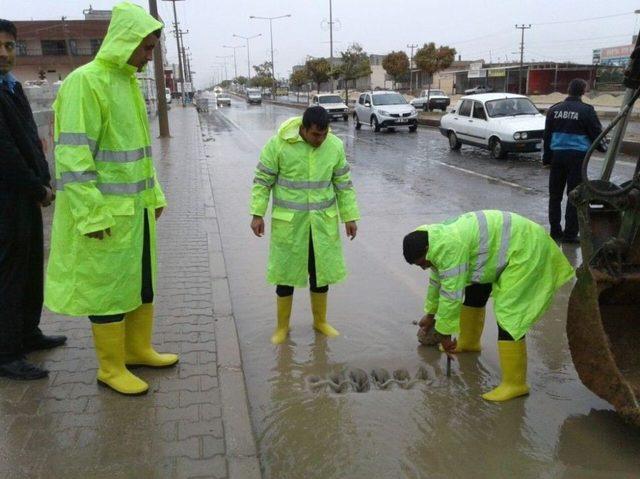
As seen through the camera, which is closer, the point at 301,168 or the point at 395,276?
the point at 301,168

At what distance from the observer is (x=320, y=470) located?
9.78ft

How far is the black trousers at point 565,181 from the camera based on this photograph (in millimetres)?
7125

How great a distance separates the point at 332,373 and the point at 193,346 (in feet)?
3.14

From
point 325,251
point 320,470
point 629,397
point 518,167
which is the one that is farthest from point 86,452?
point 518,167

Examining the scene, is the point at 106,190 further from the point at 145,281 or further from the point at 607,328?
the point at 607,328

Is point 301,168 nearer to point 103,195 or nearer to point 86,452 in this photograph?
point 103,195

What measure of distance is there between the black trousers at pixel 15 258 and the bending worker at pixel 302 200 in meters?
1.43

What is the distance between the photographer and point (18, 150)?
3400 mm

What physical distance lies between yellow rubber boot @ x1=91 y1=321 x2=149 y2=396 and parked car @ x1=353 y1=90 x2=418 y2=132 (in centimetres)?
2186

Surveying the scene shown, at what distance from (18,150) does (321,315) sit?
2.35 meters

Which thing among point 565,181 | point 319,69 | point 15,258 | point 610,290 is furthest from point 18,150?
point 319,69

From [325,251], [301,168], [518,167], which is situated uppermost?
[301,168]

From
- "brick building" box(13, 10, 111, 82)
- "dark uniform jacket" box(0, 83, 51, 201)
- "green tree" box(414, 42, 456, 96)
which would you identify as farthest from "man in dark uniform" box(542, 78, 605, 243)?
"brick building" box(13, 10, 111, 82)

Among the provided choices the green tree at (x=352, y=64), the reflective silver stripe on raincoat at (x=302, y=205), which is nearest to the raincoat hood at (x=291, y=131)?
the reflective silver stripe on raincoat at (x=302, y=205)
